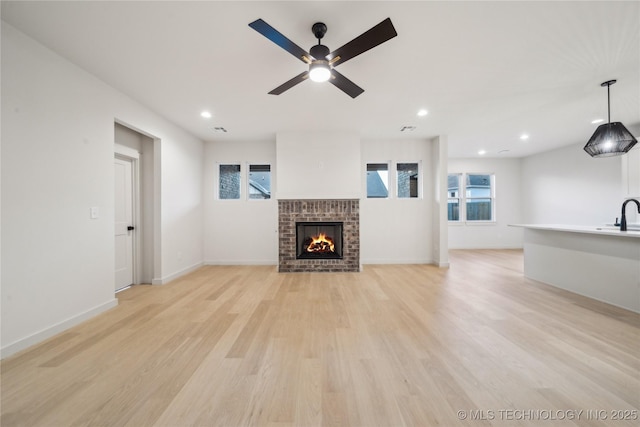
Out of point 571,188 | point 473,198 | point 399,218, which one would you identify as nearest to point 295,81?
point 399,218

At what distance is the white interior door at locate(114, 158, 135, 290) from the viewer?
11.4 ft

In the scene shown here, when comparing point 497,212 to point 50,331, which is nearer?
point 50,331

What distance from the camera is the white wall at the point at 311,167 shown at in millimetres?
4672

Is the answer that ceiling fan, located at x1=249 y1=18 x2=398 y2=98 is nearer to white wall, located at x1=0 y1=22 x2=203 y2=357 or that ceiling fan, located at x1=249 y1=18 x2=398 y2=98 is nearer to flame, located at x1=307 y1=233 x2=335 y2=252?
white wall, located at x1=0 y1=22 x2=203 y2=357

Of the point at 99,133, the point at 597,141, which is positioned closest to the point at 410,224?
the point at 597,141

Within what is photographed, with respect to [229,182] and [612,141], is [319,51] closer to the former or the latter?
[612,141]

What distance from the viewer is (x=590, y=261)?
3.09 meters

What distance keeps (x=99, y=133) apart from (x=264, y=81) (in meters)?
1.98

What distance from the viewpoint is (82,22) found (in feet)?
6.31

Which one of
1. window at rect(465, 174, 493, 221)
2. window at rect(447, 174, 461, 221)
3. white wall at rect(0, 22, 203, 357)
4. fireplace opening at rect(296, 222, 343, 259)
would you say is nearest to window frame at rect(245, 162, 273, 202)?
fireplace opening at rect(296, 222, 343, 259)

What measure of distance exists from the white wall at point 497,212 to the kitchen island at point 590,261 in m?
3.09

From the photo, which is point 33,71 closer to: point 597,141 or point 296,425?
point 296,425

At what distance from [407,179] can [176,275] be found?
5.07m

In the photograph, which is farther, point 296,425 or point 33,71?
point 33,71
